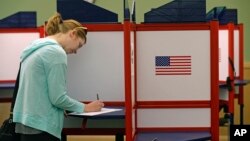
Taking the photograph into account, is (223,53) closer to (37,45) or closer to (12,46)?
(12,46)

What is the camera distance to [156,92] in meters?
2.86

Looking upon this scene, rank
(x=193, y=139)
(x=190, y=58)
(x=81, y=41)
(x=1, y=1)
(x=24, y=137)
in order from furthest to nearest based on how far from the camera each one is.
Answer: (x=1, y=1) < (x=190, y=58) < (x=193, y=139) < (x=81, y=41) < (x=24, y=137)

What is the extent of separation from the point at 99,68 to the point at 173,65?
0.50 metres

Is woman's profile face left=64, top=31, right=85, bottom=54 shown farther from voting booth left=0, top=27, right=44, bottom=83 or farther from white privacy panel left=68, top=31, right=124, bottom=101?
voting booth left=0, top=27, right=44, bottom=83

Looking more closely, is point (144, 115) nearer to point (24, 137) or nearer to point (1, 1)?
Result: point (24, 137)

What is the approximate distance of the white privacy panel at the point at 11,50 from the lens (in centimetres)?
440

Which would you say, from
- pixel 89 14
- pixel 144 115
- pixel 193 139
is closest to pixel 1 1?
pixel 89 14

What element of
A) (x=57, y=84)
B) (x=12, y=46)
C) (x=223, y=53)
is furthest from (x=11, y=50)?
(x=57, y=84)

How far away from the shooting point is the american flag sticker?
2830 mm

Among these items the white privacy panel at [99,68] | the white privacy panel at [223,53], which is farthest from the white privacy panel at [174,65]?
the white privacy panel at [223,53]

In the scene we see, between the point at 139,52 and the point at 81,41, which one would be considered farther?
the point at 139,52

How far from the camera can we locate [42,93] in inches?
86.4

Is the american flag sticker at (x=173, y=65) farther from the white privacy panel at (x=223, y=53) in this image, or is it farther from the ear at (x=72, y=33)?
the white privacy panel at (x=223, y=53)

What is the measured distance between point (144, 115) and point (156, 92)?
6.9 inches
